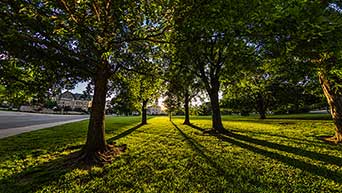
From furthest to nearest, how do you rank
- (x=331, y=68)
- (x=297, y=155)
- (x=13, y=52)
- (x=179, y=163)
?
(x=331, y=68)
(x=297, y=155)
(x=179, y=163)
(x=13, y=52)

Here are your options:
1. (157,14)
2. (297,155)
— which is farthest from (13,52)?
(297,155)

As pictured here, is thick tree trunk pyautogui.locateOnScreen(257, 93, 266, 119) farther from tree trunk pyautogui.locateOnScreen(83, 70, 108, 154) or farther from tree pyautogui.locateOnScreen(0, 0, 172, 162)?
tree trunk pyautogui.locateOnScreen(83, 70, 108, 154)

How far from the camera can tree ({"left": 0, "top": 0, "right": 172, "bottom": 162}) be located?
4.88 m

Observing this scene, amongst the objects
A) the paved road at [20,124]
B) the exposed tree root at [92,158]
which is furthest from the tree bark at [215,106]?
the paved road at [20,124]

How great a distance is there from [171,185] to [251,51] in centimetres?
480

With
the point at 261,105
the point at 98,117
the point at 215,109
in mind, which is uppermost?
the point at 261,105

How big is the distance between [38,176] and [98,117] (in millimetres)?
2852

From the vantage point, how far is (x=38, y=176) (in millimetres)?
5469

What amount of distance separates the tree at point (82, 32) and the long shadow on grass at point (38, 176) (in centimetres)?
73

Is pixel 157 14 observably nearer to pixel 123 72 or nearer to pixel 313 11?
pixel 313 11

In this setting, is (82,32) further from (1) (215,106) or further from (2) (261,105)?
(2) (261,105)

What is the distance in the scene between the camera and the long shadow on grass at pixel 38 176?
15.4 ft

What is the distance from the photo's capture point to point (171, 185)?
15.3ft

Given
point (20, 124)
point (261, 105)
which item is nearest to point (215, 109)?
point (20, 124)
